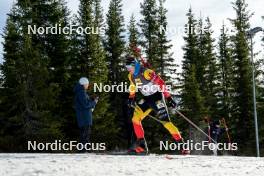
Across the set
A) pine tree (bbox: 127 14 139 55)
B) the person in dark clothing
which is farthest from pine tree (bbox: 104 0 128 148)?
the person in dark clothing

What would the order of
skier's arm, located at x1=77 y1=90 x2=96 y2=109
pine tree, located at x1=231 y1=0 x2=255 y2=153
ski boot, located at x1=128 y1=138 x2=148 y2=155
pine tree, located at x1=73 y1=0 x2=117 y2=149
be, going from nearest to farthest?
ski boot, located at x1=128 y1=138 x2=148 y2=155 → skier's arm, located at x1=77 y1=90 x2=96 y2=109 → pine tree, located at x1=73 y1=0 x2=117 y2=149 → pine tree, located at x1=231 y1=0 x2=255 y2=153

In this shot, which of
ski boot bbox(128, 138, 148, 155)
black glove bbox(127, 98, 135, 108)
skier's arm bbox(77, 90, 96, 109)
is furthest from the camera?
skier's arm bbox(77, 90, 96, 109)

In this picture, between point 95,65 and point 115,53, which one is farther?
point 115,53

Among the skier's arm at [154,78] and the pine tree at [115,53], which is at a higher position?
the pine tree at [115,53]

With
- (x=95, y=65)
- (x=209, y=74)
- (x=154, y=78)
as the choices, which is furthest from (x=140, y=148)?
(x=209, y=74)

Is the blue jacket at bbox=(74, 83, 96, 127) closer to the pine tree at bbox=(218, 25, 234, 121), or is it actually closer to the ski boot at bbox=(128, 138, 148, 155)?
the ski boot at bbox=(128, 138, 148, 155)

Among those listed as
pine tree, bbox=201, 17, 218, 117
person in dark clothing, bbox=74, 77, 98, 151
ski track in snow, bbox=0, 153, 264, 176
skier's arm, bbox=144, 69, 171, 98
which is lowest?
ski track in snow, bbox=0, 153, 264, 176

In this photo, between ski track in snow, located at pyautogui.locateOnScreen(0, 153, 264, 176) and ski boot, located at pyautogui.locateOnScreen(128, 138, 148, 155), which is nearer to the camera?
ski track in snow, located at pyautogui.locateOnScreen(0, 153, 264, 176)

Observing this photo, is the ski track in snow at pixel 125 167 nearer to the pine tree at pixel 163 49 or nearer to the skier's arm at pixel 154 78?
the skier's arm at pixel 154 78

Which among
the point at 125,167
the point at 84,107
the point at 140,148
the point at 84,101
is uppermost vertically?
the point at 84,101

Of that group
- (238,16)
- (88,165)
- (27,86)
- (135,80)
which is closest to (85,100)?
(135,80)

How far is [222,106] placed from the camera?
159 feet

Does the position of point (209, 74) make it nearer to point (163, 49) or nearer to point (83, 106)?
point (163, 49)

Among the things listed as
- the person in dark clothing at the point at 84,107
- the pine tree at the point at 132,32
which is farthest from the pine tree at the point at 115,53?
the person in dark clothing at the point at 84,107
